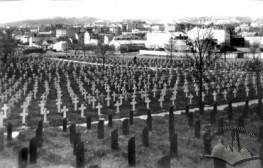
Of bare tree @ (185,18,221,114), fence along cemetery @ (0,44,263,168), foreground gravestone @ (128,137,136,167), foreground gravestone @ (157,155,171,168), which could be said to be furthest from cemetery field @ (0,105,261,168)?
bare tree @ (185,18,221,114)

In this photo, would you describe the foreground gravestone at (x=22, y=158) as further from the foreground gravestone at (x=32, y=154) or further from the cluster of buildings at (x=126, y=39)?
the cluster of buildings at (x=126, y=39)

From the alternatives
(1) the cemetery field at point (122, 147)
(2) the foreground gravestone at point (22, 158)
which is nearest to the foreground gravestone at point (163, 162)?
(1) the cemetery field at point (122, 147)

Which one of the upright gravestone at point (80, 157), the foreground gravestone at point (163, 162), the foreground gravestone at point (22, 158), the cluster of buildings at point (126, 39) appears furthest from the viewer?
the cluster of buildings at point (126, 39)

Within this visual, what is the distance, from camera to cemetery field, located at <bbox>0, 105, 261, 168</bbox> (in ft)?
23.5

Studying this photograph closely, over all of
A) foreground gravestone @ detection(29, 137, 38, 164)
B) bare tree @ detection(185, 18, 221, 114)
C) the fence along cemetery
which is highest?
bare tree @ detection(185, 18, 221, 114)

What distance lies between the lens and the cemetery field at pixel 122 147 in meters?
7.16

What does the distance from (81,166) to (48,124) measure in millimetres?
4757

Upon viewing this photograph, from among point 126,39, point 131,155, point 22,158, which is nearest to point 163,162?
point 131,155

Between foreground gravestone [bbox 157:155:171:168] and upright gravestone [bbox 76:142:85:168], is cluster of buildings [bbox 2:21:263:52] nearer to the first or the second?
upright gravestone [bbox 76:142:85:168]

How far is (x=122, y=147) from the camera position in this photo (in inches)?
324

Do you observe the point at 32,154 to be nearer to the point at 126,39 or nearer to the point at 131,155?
the point at 131,155

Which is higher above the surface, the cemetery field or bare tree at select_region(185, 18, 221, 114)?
bare tree at select_region(185, 18, 221, 114)

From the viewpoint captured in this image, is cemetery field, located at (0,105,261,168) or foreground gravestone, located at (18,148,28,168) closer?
foreground gravestone, located at (18,148,28,168)

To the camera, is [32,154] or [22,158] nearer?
[22,158]
